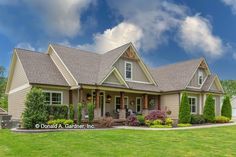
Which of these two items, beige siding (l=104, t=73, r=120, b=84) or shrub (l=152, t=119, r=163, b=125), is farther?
beige siding (l=104, t=73, r=120, b=84)

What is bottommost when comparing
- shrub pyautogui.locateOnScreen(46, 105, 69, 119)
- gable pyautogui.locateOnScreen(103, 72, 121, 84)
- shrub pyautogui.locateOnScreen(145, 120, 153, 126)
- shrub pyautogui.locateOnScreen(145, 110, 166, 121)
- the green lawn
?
the green lawn

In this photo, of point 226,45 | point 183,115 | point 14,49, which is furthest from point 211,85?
point 14,49

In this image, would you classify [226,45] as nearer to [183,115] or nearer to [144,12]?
[183,115]

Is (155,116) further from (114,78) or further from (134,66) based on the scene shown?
(134,66)

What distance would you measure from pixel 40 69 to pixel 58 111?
434cm

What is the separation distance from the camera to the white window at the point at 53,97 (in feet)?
74.8

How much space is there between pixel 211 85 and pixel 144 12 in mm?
14177

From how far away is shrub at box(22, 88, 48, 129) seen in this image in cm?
1802

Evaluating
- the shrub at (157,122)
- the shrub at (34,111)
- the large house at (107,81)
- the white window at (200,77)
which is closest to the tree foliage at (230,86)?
the large house at (107,81)

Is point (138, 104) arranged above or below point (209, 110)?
above

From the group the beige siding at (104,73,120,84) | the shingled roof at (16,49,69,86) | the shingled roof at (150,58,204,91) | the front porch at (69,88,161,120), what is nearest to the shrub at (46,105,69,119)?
the front porch at (69,88,161,120)

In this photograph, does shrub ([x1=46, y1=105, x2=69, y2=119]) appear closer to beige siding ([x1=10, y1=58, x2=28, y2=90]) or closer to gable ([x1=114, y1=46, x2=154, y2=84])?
beige siding ([x1=10, y1=58, x2=28, y2=90])

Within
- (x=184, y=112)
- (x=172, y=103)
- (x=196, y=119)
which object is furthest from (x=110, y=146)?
(x=172, y=103)

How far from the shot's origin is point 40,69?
2422 centimetres
